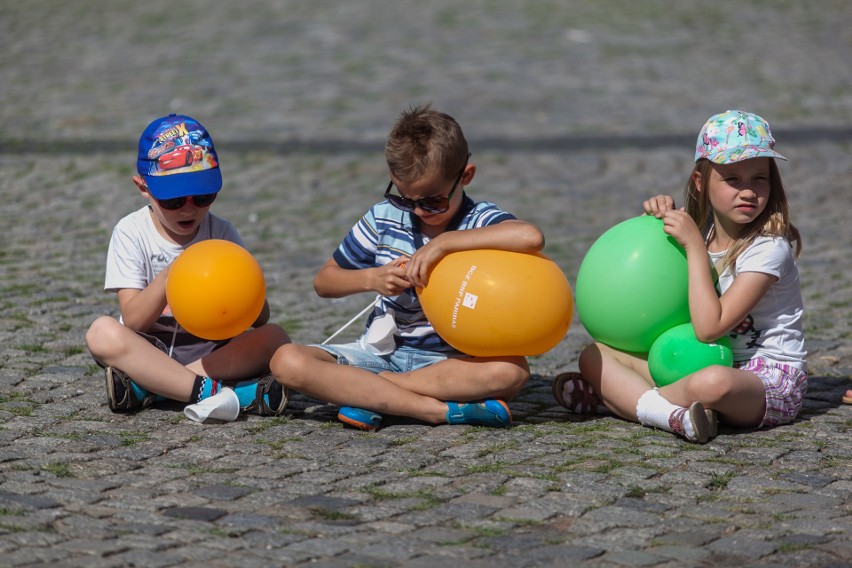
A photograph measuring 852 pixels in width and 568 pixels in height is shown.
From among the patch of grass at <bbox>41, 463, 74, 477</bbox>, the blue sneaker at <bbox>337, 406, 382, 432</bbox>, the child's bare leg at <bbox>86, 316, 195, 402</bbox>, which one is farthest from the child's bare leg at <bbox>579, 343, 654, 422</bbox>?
the patch of grass at <bbox>41, 463, 74, 477</bbox>

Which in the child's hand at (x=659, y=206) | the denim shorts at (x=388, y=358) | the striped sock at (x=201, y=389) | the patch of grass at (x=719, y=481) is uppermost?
the child's hand at (x=659, y=206)

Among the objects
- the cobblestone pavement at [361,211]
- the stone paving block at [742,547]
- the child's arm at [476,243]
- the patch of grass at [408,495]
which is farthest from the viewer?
the child's arm at [476,243]

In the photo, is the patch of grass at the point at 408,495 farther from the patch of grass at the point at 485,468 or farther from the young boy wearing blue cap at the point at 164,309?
the young boy wearing blue cap at the point at 164,309

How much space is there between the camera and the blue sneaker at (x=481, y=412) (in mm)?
4770

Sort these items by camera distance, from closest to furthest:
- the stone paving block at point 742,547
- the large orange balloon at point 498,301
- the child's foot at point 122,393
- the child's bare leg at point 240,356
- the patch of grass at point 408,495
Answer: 1. the stone paving block at point 742,547
2. the patch of grass at point 408,495
3. the large orange balloon at point 498,301
4. the child's foot at point 122,393
5. the child's bare leg at point 240,356

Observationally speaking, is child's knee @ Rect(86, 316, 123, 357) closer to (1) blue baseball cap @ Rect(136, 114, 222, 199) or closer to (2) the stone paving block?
(1) blue baseball cap @ Rect(136, 114, 222, 199)

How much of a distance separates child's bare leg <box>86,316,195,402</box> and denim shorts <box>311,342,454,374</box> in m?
0.58

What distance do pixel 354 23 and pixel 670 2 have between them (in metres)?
5.19

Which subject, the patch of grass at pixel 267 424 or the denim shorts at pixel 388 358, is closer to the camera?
the patch of grass at pixel 267 424

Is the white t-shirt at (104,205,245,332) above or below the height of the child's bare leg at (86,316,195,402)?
above

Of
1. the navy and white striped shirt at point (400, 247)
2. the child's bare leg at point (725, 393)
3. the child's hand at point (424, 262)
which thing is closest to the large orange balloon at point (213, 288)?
the navy and white striped shirt at point (400, 247)

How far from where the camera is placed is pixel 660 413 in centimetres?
472

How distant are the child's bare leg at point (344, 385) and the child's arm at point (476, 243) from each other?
1.46 ft

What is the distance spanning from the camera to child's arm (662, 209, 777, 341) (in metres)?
4.58
